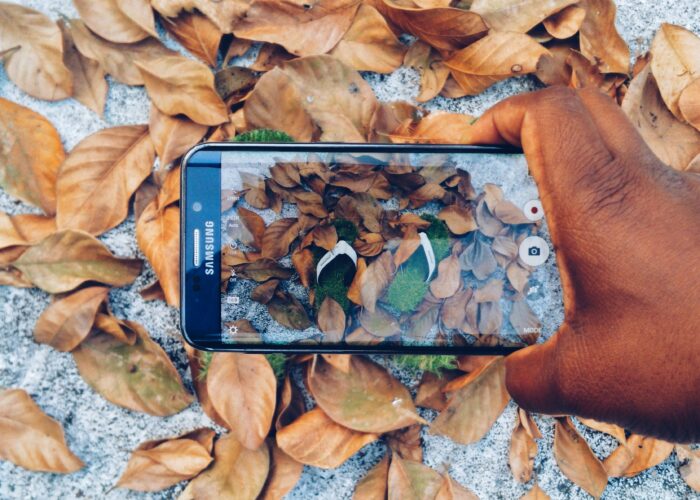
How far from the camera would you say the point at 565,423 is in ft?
3.61

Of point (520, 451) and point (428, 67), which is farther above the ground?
point (428, 67)

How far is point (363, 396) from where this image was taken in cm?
106

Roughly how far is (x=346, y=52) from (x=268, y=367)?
593 millimetres

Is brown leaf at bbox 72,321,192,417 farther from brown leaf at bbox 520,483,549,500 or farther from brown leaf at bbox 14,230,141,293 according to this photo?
brown leaf at bbox 520,483,549,500

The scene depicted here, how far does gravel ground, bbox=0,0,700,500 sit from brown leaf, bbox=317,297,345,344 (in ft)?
0.83

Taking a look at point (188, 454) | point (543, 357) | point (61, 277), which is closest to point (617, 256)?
point (543, 357)

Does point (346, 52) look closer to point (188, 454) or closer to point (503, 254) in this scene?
point (503, 254)

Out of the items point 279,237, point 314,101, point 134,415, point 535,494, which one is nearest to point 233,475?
point 134,415

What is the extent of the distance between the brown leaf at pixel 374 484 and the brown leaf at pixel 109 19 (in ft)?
2.95

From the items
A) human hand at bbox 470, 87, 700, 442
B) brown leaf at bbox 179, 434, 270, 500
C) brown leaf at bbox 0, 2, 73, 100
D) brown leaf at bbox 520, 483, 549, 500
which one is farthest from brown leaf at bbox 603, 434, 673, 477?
brown leaf at bbox 0, 2, 73, 100

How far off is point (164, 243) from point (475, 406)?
2.08ft

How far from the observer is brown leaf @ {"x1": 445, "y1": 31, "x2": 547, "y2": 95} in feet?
3.49

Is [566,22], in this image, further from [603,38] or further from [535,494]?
[535,494]

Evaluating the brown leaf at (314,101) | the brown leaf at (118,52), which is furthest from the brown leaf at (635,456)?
the brown leaf at (118,52)
